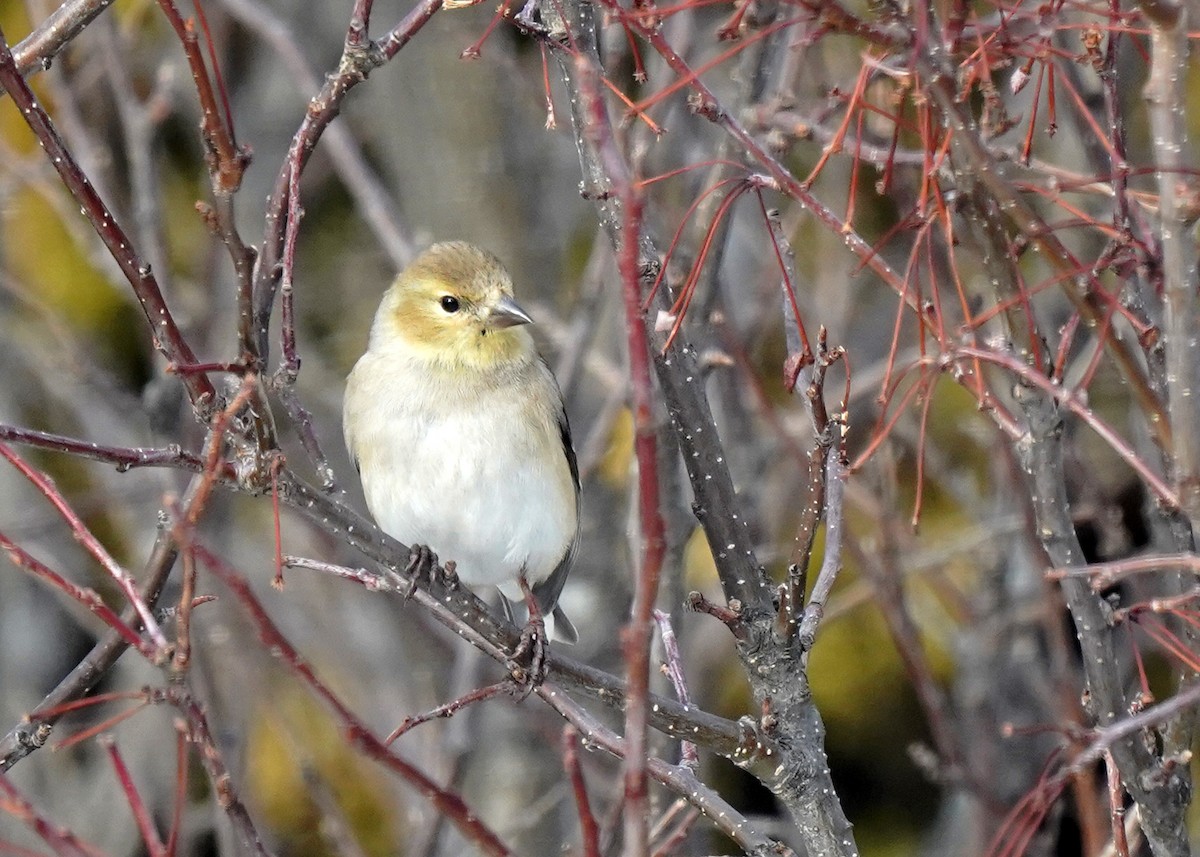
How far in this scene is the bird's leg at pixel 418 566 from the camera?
101 inches

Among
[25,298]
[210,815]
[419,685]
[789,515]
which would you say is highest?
[25,298]

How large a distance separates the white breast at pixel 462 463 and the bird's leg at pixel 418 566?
0.49 metres

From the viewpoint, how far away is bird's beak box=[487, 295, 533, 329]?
12.4 feet

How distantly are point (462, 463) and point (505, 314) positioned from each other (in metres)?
0.44

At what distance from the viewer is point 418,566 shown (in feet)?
9.50

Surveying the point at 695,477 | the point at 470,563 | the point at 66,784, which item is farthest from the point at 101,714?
the point at 695,477

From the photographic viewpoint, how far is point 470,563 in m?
3.97

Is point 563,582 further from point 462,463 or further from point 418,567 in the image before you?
point 418,567

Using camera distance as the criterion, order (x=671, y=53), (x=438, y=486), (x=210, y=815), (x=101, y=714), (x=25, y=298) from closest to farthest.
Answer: (x=671, y=53) → (x=438, y=486) → (x=210, y=815) → (x=25, y=298) → (x=101, y=714)

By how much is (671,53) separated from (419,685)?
3.80m

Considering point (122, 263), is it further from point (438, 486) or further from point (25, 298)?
point (25, 298)

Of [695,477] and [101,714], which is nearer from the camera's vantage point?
[695,477]

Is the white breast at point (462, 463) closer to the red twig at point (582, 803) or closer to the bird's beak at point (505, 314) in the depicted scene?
the bird's beak at point (505, 314)

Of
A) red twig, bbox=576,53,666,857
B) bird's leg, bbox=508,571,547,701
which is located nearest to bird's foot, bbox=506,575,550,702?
bird's leg, bbox=508,571,547,701
